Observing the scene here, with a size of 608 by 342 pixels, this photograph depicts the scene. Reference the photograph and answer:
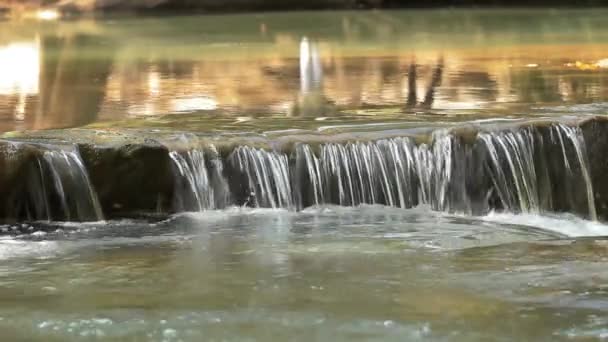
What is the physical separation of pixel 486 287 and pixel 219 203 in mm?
2840

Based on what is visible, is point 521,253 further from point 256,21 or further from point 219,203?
point 256,21

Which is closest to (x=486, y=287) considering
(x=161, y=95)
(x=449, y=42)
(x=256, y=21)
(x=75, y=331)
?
(x=75, y=331)

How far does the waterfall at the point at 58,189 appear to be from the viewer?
678cm

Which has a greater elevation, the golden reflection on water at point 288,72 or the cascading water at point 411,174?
the golden reflection on water at point 288,72

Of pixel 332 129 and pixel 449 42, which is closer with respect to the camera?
pixel 332 129

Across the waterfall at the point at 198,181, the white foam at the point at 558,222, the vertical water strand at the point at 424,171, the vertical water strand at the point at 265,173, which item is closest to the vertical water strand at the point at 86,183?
the waterfall at the point at 198,181

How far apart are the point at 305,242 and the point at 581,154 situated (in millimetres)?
2516

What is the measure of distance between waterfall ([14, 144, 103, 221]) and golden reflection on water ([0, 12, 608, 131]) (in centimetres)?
164

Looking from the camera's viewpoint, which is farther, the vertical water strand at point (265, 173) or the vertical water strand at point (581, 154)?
the vertical water strand at point (581, 154)

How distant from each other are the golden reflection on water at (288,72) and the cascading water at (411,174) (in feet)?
3.46

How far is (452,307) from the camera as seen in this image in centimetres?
447

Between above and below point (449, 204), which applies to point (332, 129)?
above

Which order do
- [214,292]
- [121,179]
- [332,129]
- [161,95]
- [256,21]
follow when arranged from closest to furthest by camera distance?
1. [214,292]
2. [121,179]
3. [332,129]
4. [161,95]
5. [256,21]

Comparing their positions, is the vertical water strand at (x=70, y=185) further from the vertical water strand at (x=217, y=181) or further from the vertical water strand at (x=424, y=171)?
the vertical water strand at (x=424, y=171)
